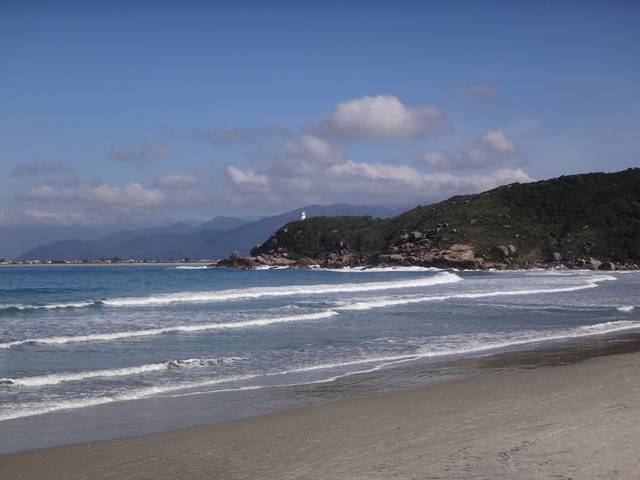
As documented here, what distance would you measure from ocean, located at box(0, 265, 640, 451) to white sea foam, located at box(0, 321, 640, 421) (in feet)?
0.12

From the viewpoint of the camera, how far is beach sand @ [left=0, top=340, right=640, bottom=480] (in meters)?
6.60

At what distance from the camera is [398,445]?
7555mm

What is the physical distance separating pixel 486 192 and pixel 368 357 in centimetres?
8714

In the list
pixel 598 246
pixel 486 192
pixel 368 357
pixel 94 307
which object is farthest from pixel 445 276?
pixel 486 192

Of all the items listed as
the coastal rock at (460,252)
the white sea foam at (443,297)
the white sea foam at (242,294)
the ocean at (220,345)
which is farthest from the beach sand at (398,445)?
the coastal rock at (460,252)

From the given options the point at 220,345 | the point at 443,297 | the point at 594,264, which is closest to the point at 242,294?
the point at 443,297

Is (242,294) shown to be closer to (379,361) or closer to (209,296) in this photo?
(209,296)

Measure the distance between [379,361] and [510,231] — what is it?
69.7 metres

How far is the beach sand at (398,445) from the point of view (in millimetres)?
6602

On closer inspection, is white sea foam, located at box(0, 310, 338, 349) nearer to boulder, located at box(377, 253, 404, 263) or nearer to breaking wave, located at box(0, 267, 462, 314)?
breaking wave, located at box(0, 267, 462, 314)

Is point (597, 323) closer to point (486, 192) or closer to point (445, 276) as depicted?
point (445, 276)

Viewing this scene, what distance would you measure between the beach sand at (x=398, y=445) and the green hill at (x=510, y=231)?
64787 mm

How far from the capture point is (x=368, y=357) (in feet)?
51.5

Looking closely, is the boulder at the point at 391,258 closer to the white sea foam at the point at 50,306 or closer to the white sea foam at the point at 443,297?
the white sea foam at the point at 443,297
